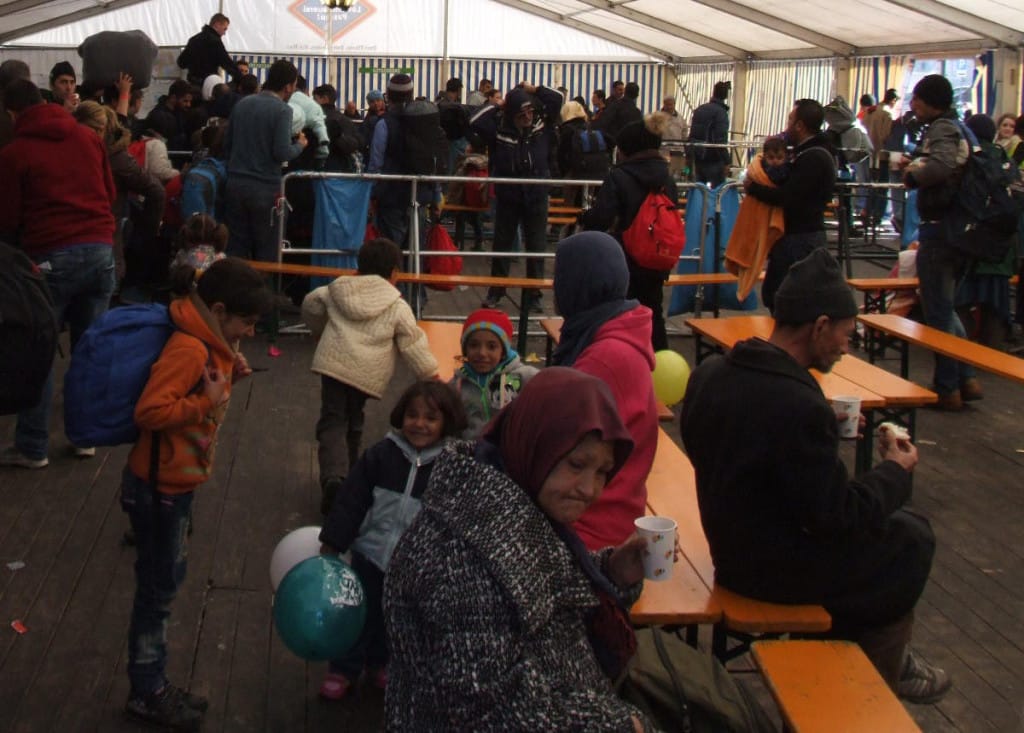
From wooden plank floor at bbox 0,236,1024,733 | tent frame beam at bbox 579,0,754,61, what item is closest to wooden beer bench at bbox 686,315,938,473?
wooden plank floor at bbox 0,236,1024,733

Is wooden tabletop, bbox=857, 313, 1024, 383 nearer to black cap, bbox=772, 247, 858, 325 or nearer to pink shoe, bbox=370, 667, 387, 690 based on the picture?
black cap, bbox=772, 247, 858, 325

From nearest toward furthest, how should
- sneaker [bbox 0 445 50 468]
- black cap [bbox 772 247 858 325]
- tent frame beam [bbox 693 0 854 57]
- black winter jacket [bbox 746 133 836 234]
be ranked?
black cap [bbox 772 247 858 325] → sneaker [bbox 0 445 50 468] → black winter jacket [bbox 746 133 836 234] → tent frame beam [bbox 693 0 854 57]

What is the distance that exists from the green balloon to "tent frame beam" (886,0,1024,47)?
573 inches

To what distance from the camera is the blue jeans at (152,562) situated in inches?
142

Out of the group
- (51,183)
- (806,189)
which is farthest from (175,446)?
(806,189)

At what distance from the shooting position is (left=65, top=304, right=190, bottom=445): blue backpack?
3494 mm

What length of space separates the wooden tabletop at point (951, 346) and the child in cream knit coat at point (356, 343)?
2.96 metres

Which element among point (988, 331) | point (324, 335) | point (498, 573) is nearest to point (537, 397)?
point (498, 573)

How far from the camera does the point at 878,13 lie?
17703mm

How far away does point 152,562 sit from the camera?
11.9 ft

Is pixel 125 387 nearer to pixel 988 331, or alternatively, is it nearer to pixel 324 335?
pixel 324 335

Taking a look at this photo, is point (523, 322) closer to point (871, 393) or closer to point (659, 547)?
point (871, 393)

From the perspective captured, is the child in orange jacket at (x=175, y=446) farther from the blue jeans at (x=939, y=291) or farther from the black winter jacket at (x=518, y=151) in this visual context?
the black winter jacket at (x=518, y=151)

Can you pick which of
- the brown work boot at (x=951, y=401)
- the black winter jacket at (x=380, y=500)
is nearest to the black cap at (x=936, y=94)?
the brown work boot at (x=951, y=401)
